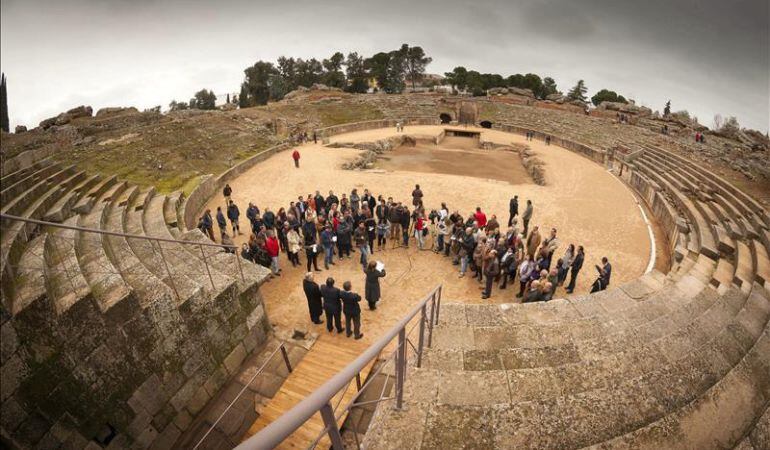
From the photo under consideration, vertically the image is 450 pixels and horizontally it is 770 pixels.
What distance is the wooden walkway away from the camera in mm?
5371

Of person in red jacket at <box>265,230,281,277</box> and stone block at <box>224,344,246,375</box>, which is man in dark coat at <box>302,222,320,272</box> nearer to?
person in red jacket at <box>265,230,281,277</box>

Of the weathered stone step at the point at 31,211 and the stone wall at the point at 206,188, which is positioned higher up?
the weathered stone step at the point at 31,211

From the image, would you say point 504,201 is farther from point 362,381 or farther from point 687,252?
point 362,381

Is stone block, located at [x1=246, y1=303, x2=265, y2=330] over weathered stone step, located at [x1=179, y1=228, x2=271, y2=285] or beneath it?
beneath

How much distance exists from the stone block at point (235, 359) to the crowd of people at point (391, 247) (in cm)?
175

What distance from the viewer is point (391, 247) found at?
40.4 feet

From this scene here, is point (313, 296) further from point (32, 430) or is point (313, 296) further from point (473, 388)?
point (473, 388)

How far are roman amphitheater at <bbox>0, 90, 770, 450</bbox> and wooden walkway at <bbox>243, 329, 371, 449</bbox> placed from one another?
1.5 inches

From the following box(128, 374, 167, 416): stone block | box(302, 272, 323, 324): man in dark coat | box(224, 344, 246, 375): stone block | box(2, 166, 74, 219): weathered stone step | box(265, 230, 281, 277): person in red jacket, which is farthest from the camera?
box(265, 230, 281, 277): person in red jacket

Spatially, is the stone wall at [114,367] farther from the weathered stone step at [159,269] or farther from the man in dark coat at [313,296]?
the man in dark coat at [313,296]

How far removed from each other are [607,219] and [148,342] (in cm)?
1649

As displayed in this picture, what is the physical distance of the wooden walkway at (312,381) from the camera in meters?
5.37

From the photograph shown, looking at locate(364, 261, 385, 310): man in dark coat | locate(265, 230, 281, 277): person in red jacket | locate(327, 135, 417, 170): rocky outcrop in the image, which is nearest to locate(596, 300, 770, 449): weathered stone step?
locate(364, 261, 385, 310): man in dark coat

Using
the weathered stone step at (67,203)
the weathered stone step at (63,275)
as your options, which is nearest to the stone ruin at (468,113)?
the weathered stone step at (67,203)
